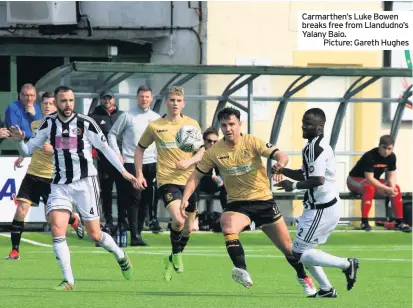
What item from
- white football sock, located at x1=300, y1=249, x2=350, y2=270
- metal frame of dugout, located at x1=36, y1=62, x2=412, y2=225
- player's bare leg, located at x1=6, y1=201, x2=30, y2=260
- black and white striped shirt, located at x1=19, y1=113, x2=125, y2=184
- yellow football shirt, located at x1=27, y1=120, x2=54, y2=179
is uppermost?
metal frame of dugout, located at x1=36, y1=62, x2=412, y2=225

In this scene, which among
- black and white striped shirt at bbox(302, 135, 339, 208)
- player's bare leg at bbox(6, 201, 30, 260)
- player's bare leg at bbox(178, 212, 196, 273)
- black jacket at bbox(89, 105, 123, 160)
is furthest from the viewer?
black jacket at bbox(89, 105, 123, 160)

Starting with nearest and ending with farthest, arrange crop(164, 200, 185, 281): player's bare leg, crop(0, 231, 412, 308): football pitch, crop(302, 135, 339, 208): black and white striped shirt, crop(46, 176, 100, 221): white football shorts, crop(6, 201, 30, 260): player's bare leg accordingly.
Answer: crop(0, 231, 412, 308): football pitch < crop(302, 135, 339, 208): black and white striped shirt < crop(46, 176, 100, 221): white football shorts < crop(164, 200, 185, 281): player's bare leg < crop(6, 201, 30, 260): player's bare leg

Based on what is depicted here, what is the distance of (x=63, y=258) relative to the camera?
42.7ft

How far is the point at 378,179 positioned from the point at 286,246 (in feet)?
32.8

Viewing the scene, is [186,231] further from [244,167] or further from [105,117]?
[105,117]

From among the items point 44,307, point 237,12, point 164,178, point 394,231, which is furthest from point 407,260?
point 237,12

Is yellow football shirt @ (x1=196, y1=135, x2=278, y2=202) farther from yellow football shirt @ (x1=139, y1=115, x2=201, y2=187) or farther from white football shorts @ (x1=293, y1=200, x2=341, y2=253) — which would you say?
yellow football shirt @ (x1=139, y1=115, x2=201, y2=187)

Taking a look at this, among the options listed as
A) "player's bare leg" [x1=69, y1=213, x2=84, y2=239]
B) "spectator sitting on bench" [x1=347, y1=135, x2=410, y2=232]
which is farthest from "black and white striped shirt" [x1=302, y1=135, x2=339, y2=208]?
"spectator sitting on bench" [x1=347, y1=135, x2=410, y2=232]

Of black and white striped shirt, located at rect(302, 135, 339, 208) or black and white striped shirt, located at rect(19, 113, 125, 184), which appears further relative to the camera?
black and white striped shirt, located at rect(19, 113, 125, 184)

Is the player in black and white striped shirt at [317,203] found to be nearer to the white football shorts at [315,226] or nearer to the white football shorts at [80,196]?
the white football shorts at [315,226]

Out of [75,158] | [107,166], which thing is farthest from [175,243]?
[107,166]

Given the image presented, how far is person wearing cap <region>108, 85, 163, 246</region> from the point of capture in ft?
61.4

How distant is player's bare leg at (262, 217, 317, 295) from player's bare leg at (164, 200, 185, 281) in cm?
165

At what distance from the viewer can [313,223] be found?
12148 mm
